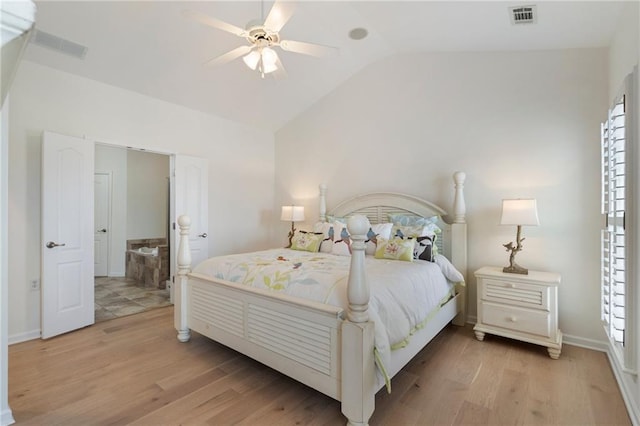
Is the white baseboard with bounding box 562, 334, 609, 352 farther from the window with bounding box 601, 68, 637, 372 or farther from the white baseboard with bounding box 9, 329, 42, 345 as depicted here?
the white baseboard with bounding box 9, 329, 42, 345

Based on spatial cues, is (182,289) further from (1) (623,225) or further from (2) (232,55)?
(1) (623,225)

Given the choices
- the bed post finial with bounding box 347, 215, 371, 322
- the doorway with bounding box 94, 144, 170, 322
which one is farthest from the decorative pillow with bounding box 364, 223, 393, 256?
the doorway with bounding box 94, 144, 170, 322

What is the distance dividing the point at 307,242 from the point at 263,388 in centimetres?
183

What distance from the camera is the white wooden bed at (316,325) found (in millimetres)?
1705

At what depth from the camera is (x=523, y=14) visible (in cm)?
257

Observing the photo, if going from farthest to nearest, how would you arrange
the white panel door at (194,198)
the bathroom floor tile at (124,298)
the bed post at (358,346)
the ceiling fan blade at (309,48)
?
the white panel door at (194,198) < the bathroom floor tile at (124,298) < the ceiling fan blade at (309,48) < the bed post at (358,346)

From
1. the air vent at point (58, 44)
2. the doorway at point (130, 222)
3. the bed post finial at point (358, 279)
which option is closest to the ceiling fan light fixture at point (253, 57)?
the bed post finial at point (358, 279)

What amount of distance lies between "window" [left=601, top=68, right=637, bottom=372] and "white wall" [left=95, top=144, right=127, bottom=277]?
6901 millimetres

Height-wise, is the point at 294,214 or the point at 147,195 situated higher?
the point at 147,195

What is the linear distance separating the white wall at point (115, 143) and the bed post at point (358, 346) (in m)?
3.29

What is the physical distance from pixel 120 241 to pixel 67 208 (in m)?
3.10

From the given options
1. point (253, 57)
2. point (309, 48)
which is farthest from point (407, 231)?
point (253, 57)

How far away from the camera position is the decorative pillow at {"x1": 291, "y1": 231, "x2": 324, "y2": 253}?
3707mm

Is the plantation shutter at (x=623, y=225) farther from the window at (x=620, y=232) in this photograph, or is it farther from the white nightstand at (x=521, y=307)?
the white nightstand at (x=521, y=307)
